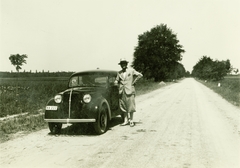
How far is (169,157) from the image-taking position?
4754mm

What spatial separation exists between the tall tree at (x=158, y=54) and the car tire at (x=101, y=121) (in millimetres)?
48336

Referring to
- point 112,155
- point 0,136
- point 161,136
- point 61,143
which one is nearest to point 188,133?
point 161,136

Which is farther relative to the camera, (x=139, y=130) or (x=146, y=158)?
(x=139, y=130)

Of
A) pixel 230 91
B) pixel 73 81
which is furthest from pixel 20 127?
pixel 230 91

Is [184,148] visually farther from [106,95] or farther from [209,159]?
[106,95]

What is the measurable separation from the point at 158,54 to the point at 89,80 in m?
48.7

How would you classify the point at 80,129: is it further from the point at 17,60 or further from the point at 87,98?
the point at 17,60

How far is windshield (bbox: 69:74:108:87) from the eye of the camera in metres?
7.92

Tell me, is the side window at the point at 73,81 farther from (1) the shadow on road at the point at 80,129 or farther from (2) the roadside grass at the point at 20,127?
(2) the roadside grass at the point at 20,127

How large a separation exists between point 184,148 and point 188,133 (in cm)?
156

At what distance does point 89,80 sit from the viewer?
314 inches

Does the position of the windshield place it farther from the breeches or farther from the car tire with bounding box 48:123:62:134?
the car tire with bounding box 48:123:62:134

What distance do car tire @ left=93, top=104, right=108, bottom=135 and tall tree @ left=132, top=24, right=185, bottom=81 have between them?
48.3 m

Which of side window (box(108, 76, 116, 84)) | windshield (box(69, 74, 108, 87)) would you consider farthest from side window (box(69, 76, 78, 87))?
side window (box(108, 76, 116, 84))
